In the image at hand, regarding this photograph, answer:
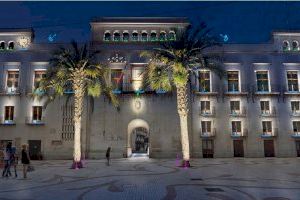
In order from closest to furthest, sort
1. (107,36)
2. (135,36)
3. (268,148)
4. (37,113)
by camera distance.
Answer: (37,113), (268,148), (135,36), (107,36)

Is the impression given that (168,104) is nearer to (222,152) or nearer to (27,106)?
(222,152)

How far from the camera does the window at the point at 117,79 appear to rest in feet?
130

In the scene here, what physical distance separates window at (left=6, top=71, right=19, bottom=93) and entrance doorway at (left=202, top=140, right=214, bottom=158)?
90.3ft

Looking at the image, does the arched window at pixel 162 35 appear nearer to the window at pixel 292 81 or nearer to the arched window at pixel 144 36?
the arched window at pixel 144 36

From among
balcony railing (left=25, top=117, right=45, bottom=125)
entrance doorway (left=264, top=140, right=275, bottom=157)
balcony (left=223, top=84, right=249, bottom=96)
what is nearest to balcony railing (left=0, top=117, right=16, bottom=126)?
balcony railing (left=25, top=117, right=45, bottom=125)

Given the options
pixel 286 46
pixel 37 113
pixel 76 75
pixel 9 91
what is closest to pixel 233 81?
pixel 286 46

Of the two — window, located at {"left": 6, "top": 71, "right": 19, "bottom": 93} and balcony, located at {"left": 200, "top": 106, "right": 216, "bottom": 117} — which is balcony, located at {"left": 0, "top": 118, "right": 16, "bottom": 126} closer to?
window, located at {"left": 6, "top": 71, "right": 19, "bottom": 93}

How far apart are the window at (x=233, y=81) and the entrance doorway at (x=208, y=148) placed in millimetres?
8218

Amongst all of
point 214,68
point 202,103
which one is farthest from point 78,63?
point 202,103

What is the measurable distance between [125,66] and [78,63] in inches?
548

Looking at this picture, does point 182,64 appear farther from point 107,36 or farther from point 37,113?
point 37,113

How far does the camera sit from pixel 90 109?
39531 millimetres

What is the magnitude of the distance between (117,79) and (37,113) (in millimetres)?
12100

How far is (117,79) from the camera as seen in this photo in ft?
129
